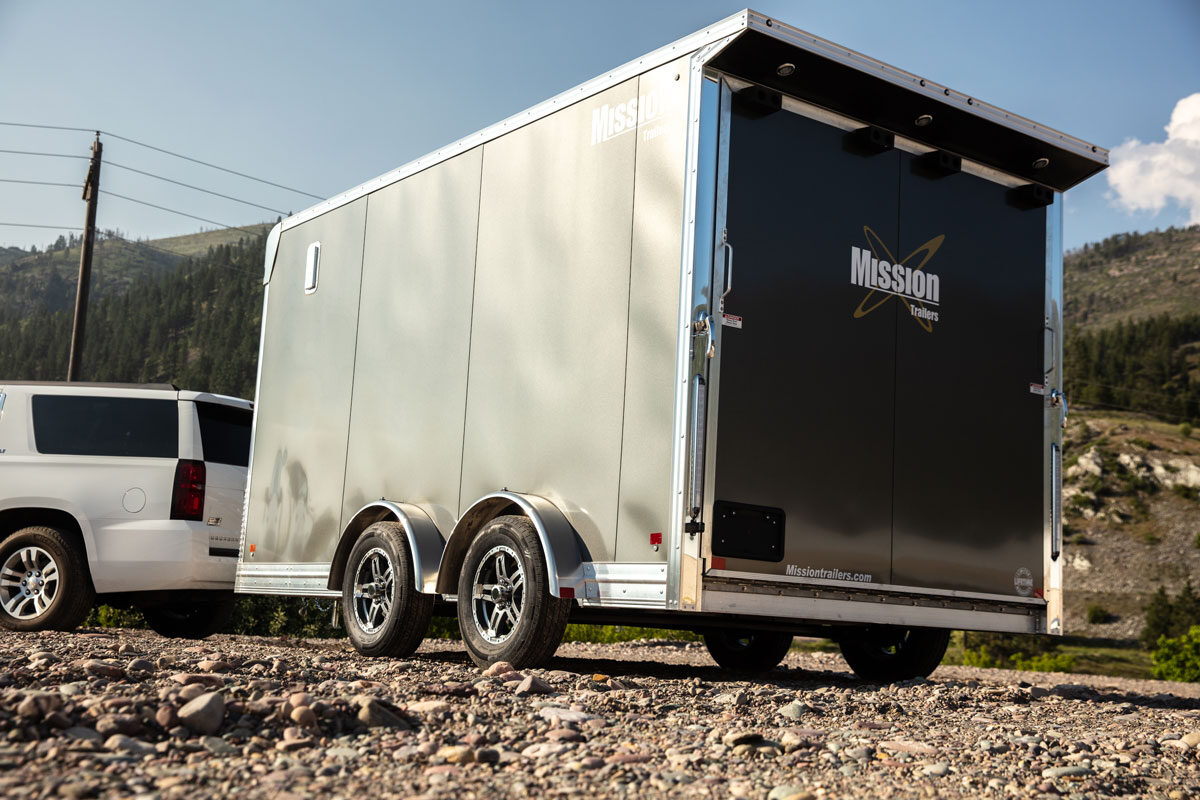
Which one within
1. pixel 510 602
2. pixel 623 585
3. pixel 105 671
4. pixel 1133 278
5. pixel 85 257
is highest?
pixel 1133 278

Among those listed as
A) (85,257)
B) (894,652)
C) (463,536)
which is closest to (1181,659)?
(894,652)

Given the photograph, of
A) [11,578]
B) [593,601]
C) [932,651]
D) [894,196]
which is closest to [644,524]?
[593,601]

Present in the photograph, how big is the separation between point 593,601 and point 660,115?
8.27 ft

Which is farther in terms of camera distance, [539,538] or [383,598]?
[383,598]

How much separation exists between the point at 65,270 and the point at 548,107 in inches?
7416

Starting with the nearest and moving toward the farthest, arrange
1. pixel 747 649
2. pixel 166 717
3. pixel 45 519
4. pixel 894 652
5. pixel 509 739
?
pixel 166 717 → pixel 509 739 → pixel 894 652 → pixel 45 519 → pixel 747 649

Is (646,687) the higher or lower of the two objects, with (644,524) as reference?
lower

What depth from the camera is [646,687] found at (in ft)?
19.0

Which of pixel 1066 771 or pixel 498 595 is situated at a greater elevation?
pixel 498 595

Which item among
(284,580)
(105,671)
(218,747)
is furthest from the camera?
(284,580)

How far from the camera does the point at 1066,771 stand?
4.09m

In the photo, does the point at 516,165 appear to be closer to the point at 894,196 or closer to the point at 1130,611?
the point at 894,196

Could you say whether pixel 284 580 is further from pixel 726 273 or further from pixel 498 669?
pixel 726 273

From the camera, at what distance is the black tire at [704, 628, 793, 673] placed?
8773mm
